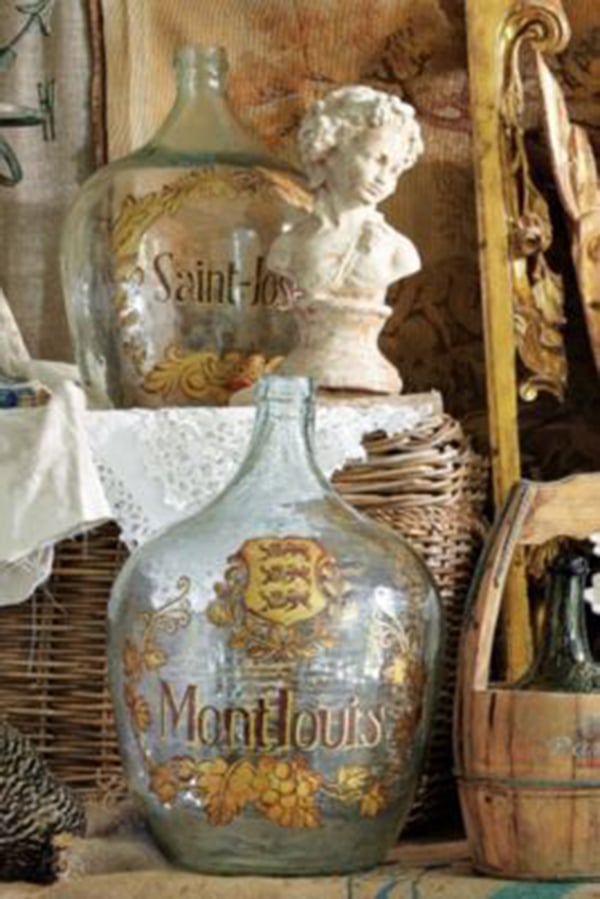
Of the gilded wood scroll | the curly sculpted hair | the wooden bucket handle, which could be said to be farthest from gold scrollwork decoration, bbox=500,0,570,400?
the wooden bucket handle

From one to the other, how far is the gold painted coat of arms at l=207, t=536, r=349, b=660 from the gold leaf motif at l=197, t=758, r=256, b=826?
0.22ft

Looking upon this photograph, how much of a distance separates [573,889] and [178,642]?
0.85ft

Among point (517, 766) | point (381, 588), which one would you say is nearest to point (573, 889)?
point (517, 766)

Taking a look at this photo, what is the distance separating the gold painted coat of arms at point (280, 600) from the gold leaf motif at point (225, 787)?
0.07 m

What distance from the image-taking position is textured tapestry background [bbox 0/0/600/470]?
1.58 meters

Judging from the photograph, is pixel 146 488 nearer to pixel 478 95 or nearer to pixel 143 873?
pixel 143 873

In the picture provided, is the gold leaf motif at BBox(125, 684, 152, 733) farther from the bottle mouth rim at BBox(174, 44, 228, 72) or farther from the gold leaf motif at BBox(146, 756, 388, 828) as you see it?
the bottle mouth rim at BBox(174, 44, 228, 72)

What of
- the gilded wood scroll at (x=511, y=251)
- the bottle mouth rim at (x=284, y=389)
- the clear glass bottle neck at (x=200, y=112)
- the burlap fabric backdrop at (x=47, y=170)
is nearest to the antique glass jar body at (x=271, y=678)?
the bottle mouth rim at (x=284, y=389)

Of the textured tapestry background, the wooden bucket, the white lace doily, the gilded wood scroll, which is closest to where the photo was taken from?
the wooden bucket

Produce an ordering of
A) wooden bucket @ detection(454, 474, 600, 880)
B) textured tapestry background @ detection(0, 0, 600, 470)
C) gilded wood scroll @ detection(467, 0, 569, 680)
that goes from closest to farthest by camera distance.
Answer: wooden bucket @ detection(454, 474, 600, 880) < gilded wood scroll @ detection(467, 0, 569, 680) < textured tapestry background @ detection(0, 0, 600, 470)

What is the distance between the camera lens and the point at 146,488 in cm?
131

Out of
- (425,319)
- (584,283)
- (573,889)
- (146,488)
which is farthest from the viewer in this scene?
(425,319)

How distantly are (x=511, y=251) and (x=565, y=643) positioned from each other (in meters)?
0.35

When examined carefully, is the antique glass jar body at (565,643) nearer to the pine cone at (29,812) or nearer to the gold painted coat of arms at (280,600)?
the gold painted coat of arms at (280,600)
